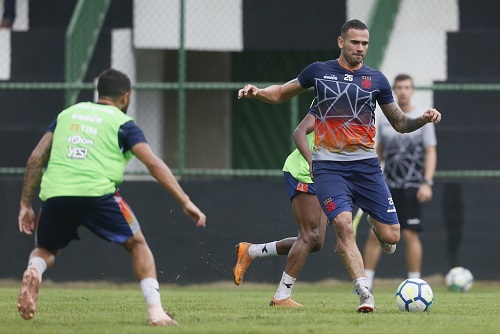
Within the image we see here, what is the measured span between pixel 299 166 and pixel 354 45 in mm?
1457

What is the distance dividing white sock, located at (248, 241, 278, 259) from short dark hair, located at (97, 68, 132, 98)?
129 inches

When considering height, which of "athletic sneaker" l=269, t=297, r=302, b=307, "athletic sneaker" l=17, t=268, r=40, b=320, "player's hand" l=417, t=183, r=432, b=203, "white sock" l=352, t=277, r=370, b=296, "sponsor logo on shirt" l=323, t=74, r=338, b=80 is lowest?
"athletic sneaker" l=269, t=297, r=302, b=307

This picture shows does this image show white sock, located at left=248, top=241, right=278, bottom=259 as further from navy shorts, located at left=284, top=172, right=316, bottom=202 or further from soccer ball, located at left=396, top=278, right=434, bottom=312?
soccer ball, located at left=396, top=278, right=434, bottom=312

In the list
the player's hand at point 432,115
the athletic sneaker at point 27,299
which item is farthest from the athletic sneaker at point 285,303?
the athletic sneaker at point 27,299

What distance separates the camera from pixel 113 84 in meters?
8.15

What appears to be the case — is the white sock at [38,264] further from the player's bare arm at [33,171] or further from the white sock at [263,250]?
the white sock at [263,250]

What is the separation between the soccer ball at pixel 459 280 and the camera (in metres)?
13.7

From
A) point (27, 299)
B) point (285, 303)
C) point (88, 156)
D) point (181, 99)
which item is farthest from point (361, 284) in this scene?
point (181, 99)

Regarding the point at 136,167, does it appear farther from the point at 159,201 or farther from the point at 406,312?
the point at 406,312

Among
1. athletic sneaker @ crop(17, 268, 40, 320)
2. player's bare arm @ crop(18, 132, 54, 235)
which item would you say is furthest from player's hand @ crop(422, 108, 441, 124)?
athletic sneaker @ crop(17, 268, 40, 320)

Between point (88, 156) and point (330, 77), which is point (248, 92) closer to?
point (330, 77)

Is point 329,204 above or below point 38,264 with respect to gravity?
above

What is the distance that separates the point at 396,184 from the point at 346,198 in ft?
14.6

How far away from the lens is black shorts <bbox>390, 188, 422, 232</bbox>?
13688mm
